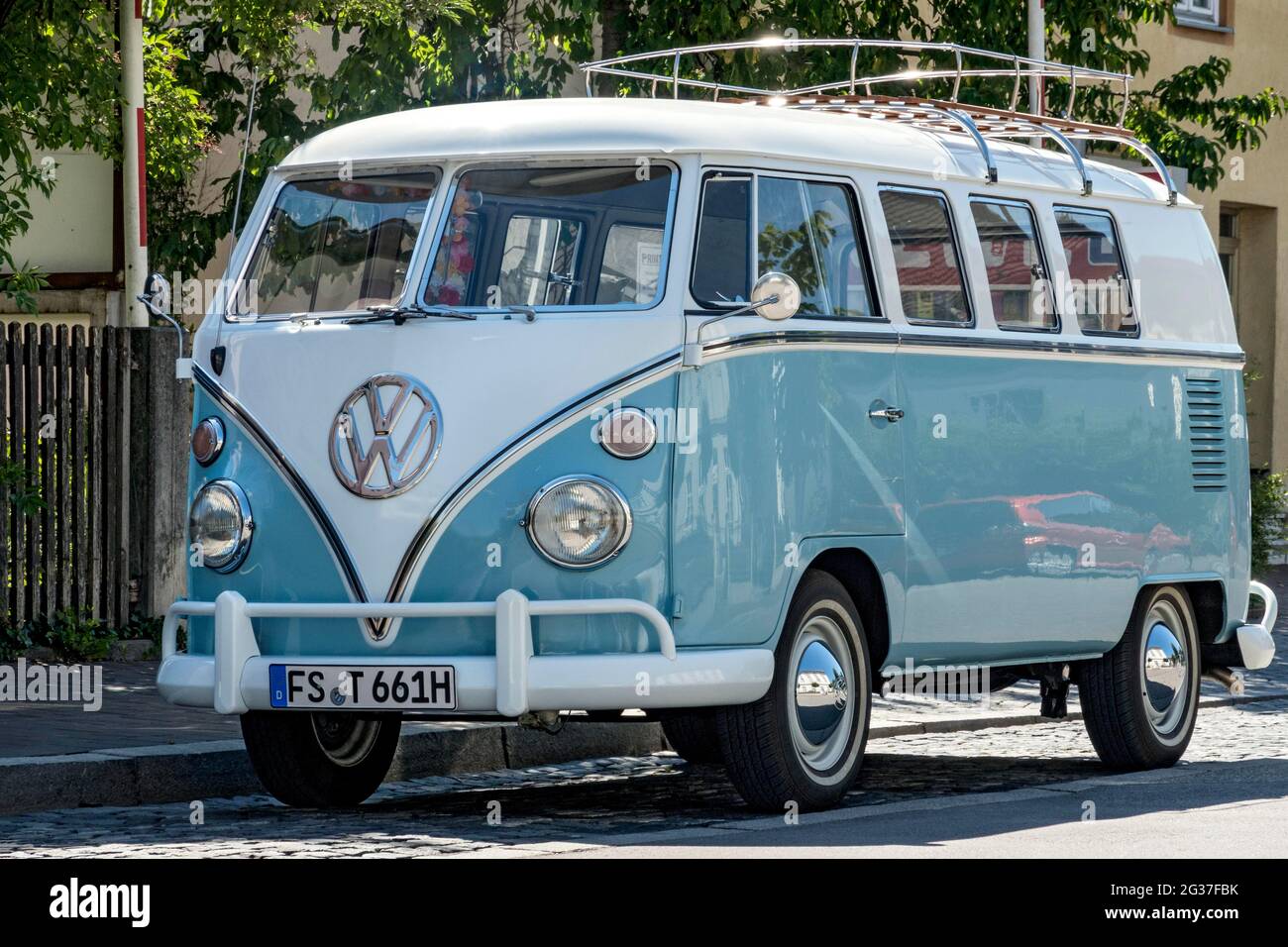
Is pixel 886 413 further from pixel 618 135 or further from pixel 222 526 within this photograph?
pixel 222 526

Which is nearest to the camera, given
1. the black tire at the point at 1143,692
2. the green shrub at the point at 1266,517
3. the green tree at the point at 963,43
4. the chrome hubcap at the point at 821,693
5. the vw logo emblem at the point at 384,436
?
the vw logo emblem at the point at 384,436

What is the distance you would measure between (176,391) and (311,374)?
257 inches

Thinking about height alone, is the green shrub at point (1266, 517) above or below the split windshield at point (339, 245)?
below

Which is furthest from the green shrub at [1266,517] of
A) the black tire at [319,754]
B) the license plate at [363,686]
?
the license plate at [363,686]

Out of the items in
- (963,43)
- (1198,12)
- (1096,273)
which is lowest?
(1096,273)

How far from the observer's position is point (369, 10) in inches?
609

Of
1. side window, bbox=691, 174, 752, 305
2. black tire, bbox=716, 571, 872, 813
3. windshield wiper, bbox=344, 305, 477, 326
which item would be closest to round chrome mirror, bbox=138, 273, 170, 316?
windshield wiper, bbox=344, 305, 477, 326

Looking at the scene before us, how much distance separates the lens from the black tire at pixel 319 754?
9055mm

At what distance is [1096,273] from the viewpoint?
34.6 feet

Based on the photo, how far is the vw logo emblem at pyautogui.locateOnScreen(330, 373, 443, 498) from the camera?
26.8ft

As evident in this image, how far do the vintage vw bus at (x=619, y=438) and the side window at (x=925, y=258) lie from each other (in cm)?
1

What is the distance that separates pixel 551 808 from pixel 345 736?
895mm

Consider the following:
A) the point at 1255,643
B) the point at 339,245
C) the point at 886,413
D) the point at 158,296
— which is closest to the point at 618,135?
the point at 339,245

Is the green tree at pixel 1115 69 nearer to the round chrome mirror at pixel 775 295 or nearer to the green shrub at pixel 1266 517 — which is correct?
the green shrub at pixel 1266 517
